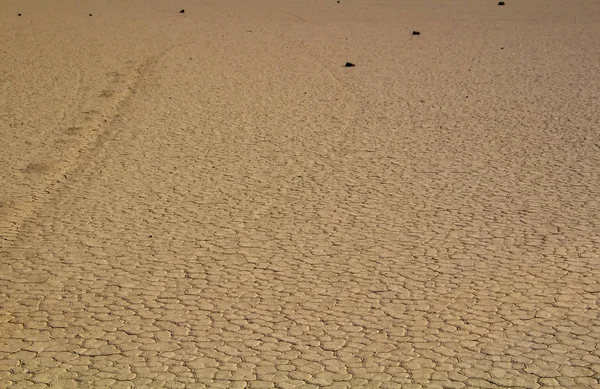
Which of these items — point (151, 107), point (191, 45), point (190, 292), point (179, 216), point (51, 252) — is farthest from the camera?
point (191, 45)

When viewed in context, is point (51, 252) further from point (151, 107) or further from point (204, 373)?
point (151, 107)

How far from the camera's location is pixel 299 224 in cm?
534

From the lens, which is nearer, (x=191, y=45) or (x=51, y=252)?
(x=51, y=252)

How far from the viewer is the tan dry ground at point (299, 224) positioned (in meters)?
3.66

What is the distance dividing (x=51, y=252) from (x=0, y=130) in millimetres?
3224

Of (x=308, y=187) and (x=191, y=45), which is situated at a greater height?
(x=191, y=45)

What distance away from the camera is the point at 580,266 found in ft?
15.0

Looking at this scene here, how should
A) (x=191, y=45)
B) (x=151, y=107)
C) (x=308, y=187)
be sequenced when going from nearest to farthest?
(x=308, y=187), (x=151, y=107), (x=191, y=45)

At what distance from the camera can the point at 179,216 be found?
5.50 metres

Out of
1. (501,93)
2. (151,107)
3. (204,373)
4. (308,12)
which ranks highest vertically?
(308,12)

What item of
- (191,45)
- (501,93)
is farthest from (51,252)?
(191,45)

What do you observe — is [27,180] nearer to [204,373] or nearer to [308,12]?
[204,373]

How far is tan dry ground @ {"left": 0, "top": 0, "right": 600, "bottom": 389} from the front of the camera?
12.0 ft

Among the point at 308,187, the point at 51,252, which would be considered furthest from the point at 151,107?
the point at 51,252
